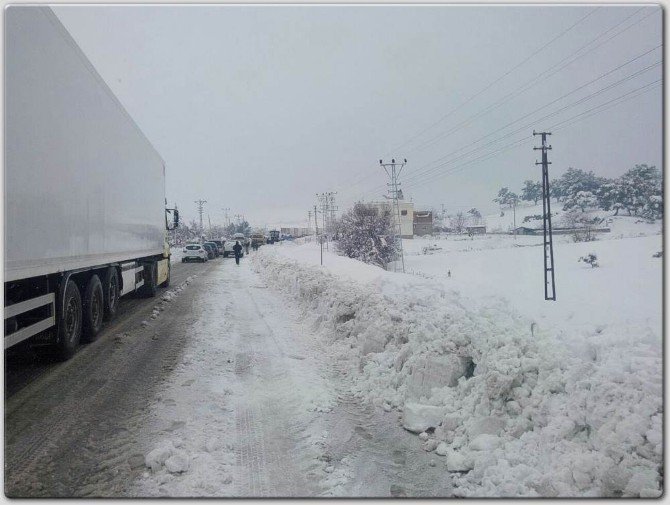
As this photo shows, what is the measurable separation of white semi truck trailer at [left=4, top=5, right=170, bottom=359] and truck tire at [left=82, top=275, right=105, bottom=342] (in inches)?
0.8

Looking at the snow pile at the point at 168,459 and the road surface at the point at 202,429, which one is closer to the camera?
the road surface at the point at 202,429

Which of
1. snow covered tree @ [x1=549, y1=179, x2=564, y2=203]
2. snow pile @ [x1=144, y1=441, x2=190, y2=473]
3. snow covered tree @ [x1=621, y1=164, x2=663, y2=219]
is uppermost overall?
snow covered tree @ [x1=549, y1=179, x2=564, y2=203]

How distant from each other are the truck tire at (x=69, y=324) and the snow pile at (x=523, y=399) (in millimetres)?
4488

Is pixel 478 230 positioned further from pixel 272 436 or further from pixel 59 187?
pixel 272 436

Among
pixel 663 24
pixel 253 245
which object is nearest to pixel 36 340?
pixel 663 24

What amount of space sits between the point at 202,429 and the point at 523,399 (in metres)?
3.05

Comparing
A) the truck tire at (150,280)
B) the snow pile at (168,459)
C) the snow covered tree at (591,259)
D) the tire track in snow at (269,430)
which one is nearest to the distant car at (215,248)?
the truck tire at (150,280)

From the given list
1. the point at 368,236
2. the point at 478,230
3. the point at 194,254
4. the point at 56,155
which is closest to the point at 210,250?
the point at 194,254

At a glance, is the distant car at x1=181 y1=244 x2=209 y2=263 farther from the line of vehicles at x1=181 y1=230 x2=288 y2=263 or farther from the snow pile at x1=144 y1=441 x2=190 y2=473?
the snow pile at x1=144 y1=441 x2=190 y2=473

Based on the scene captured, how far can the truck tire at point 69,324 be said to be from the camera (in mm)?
6668

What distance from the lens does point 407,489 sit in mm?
3562

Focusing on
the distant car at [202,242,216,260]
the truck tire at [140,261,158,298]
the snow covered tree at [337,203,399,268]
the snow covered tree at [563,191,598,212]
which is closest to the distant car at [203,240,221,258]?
the distant car at [202,242,216,260]

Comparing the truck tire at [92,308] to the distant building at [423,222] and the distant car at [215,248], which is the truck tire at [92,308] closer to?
the distant car at [215,248]

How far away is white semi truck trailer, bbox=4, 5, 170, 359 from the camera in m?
4.73
